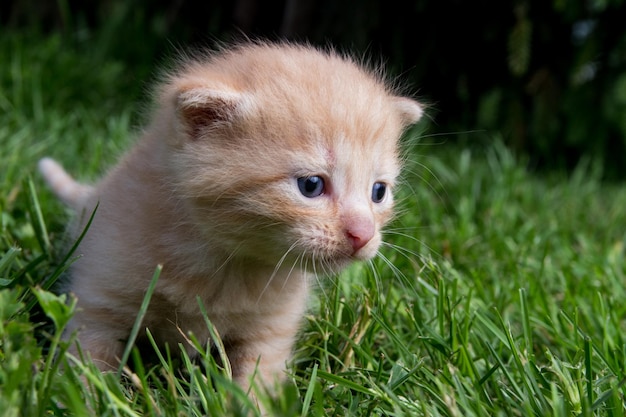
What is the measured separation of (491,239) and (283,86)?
167 cm

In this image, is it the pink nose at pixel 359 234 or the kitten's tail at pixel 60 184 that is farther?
the kitten's tail at pixel 60 184

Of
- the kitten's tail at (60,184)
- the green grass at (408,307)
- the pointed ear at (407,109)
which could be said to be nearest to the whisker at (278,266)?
the green grass at (408,307)

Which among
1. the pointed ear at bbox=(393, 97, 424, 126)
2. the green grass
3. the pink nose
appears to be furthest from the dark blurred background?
the pink nose

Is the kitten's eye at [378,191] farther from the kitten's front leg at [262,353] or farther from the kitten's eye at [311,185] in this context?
the kitten's front leg at [262,353]

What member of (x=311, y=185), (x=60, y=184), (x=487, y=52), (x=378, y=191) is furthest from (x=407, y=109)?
(x=487, y=52)

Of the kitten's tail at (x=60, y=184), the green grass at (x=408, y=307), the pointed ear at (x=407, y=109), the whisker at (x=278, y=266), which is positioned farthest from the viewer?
the kitten's tail at (x=60, y=184)

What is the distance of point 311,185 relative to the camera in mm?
1728

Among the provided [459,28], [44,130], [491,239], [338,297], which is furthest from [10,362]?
[459,28]

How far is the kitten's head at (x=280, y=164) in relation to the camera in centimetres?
171

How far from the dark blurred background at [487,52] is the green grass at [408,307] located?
66 cm

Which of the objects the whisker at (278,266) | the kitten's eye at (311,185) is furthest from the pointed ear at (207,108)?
the whisker at (278,266)

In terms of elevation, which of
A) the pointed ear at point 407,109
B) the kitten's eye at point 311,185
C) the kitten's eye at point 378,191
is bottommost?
the kitten's eye at point 378,191

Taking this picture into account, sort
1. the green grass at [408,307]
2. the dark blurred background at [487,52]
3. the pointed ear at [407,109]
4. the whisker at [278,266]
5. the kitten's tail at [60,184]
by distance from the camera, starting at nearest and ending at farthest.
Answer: the green grass at [408,307], the whisker at [278,266], the pointed ear at [407,109], the kitten's tail at [60,184], the dark blurred background at [487,52]

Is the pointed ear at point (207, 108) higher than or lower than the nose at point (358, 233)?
higher
